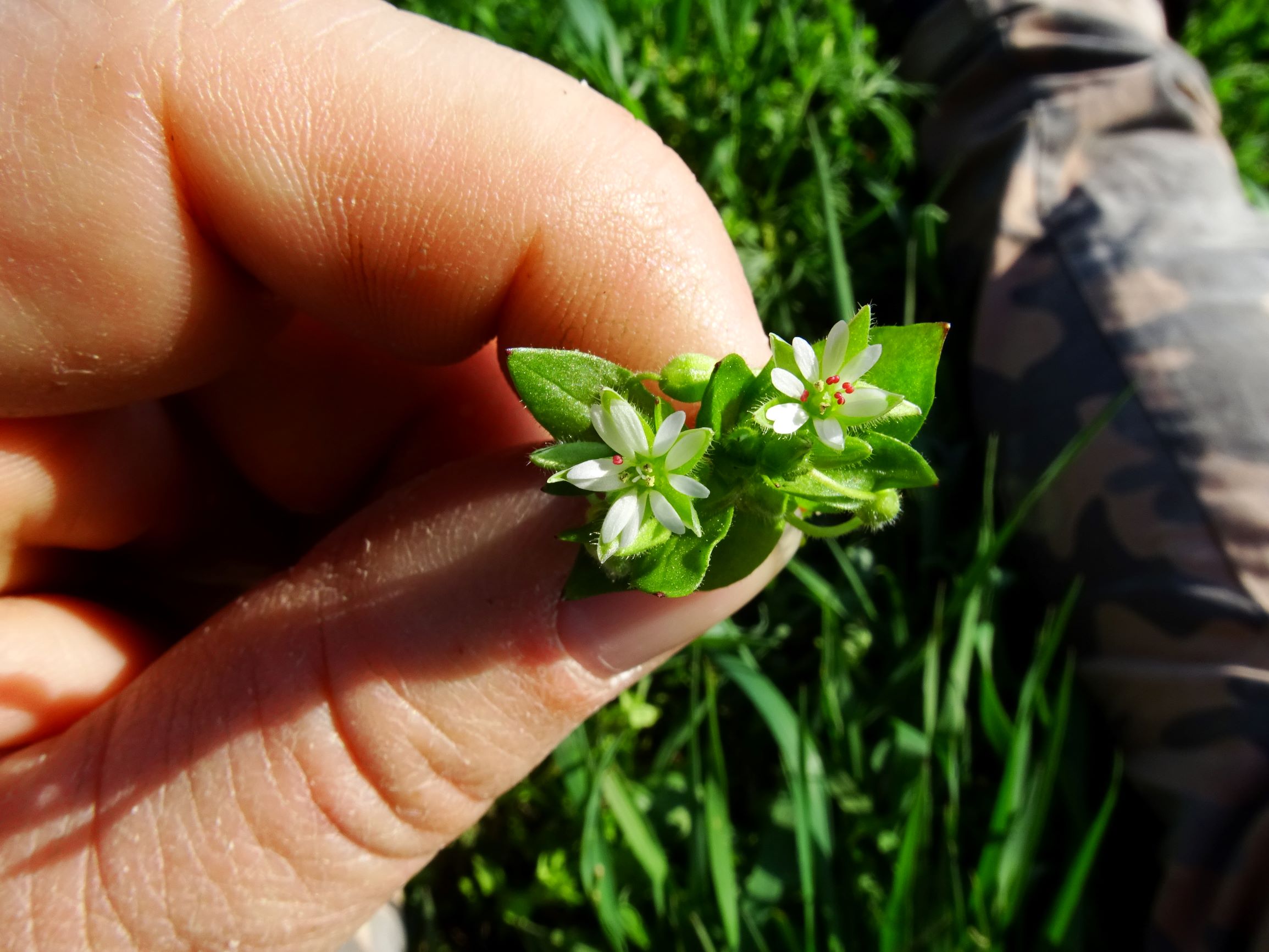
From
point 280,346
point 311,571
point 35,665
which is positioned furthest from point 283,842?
point 280,346

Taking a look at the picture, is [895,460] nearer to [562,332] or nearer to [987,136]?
[562,332]

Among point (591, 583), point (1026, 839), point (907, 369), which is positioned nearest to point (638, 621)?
point (591, 583)

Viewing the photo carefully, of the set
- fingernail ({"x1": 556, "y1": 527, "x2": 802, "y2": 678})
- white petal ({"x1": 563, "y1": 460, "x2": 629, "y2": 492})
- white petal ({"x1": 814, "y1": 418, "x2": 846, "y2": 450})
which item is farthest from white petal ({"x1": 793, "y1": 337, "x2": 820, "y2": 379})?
fingernail ({"x1": 556, "y1": 527, "x2": 802, "y2": 678})

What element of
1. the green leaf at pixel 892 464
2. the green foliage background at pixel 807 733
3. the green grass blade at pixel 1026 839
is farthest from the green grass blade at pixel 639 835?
the green leaf at pixel 892 464

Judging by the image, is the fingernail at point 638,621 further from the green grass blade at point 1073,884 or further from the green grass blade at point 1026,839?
the green grass blade at point 1073,884

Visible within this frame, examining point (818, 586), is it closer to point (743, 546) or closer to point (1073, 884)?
point (1073, 884)

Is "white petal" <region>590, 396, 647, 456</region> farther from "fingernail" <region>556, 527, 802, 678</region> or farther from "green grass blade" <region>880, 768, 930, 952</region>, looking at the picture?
"green grass blade" <region>880, 768, 930, 952</region>
